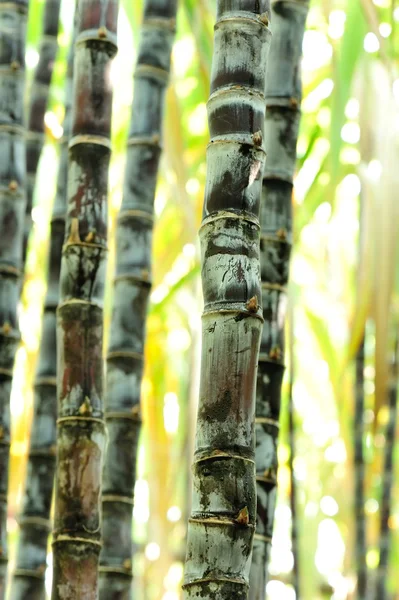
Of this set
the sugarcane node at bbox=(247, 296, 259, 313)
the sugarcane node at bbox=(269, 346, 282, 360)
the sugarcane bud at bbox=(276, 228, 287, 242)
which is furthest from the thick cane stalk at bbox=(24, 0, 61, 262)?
the sugarcane node at bbox=(247, 296, 259, 313)

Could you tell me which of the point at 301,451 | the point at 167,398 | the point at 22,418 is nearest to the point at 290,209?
the point at 167,398

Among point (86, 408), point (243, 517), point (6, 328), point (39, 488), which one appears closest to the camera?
point (243, 517)

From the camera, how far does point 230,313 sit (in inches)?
55.8

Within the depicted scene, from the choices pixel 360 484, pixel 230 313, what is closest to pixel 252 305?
pixel 230 313

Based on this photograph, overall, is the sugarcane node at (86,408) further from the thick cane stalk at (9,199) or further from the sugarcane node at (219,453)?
the sugarcane node at (219,453)

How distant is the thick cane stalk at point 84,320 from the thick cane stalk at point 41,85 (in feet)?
2.96

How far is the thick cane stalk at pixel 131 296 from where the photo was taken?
2.18 m

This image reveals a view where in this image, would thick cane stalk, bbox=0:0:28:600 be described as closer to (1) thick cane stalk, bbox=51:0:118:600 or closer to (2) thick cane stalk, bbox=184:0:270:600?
(1) thick cane stalk, bbox=51:0:118:600

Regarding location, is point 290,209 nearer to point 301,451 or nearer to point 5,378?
point 5,378

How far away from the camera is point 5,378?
7.25ft

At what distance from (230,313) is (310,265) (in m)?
3.45

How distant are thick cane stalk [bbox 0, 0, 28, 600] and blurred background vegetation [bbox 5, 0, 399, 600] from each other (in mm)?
385

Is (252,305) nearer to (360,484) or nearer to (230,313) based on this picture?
(230,313)

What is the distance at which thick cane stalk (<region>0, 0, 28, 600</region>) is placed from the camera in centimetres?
219
